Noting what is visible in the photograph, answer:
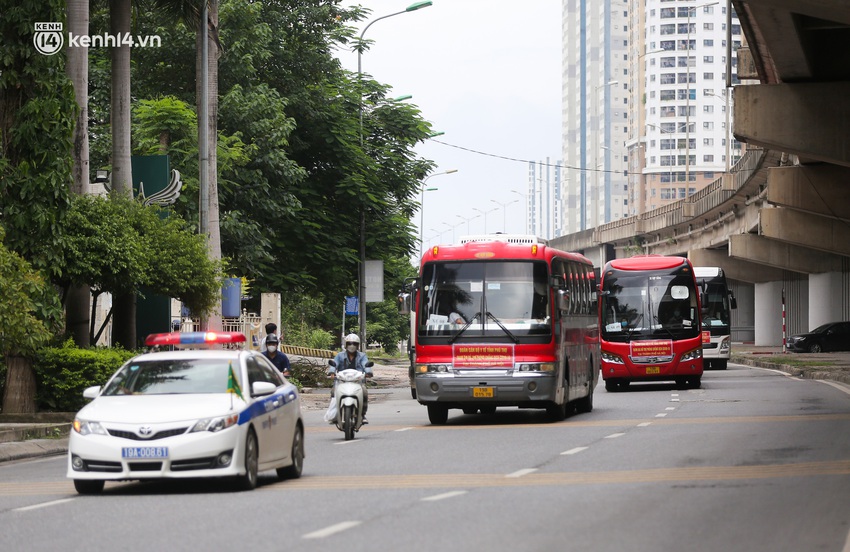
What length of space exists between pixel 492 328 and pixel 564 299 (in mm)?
1649

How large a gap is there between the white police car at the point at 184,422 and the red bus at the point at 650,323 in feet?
71.6

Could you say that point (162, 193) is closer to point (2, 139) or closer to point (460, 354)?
point (2, 139)

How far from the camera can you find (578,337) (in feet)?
87.3

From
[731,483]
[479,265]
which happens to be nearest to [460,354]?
[479,265]

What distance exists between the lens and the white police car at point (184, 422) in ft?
44.0

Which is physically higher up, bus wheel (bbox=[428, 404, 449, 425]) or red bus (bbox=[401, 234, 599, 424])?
red bus (bbox=[401, 234, 599, 424])

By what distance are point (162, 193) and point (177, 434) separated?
19.1 meters

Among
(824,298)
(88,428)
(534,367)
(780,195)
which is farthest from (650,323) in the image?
(824,298)

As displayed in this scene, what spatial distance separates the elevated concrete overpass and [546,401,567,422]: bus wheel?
7.12 meters

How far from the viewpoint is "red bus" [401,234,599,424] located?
23.5 metres

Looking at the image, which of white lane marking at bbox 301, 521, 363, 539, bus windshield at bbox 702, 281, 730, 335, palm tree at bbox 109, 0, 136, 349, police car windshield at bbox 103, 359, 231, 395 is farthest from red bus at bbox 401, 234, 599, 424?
bus windshield at bbox 702, 281, 730, 335

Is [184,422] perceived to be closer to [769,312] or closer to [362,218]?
[362,218]

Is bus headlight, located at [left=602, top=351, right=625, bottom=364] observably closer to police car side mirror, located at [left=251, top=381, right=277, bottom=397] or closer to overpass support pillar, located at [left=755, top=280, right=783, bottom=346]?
police car side mirror, located at [left=251, top=381, right=277, bottom=397]

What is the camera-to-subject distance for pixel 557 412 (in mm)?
24891
